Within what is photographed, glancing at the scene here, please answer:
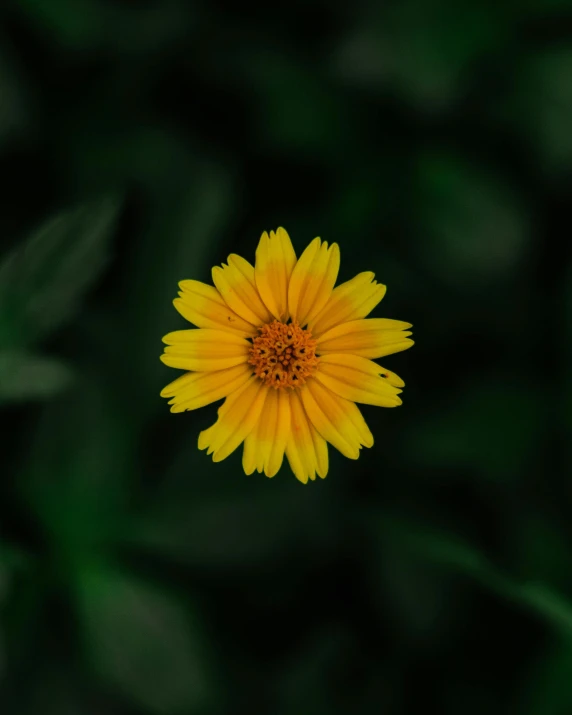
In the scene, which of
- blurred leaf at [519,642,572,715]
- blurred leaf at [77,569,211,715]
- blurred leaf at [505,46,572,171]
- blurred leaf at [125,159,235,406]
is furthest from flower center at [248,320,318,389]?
blurred leaf at [519,642,572,715]

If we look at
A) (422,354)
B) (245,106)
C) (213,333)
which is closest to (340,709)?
(422,354)

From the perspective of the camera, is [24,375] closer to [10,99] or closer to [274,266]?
[274,266]

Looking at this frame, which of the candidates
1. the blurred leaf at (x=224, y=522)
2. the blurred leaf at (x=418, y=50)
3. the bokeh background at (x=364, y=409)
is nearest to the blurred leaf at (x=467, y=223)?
the bokeh background at (x=364, y=409)

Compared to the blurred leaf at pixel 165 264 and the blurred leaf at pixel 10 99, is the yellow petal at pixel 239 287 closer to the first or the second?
the blurred leaf at pixel 165 264

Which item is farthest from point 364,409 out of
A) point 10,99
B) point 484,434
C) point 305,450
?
point 10,99

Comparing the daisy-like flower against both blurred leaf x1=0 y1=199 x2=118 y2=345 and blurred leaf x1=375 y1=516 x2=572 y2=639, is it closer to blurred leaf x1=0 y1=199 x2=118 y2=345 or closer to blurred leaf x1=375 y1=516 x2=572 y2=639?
blurred leaf x1=0 y1=199 x2=118 y2=345
